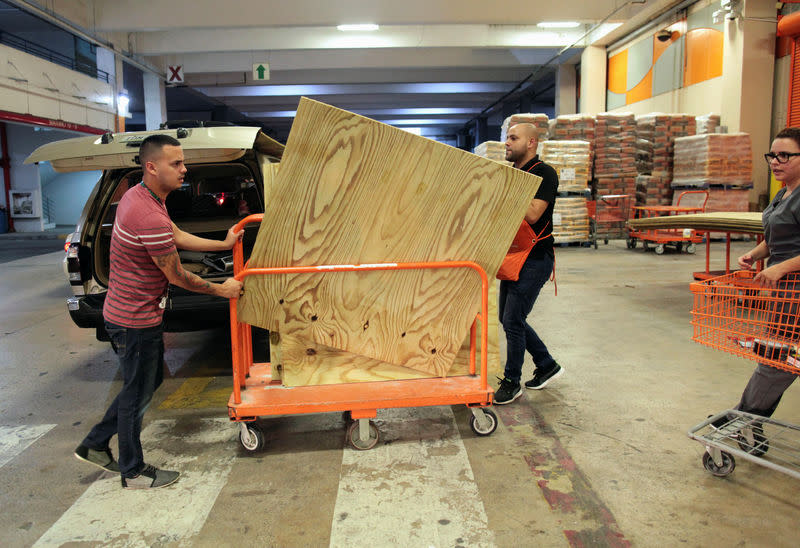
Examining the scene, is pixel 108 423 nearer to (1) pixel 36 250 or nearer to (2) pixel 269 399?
(2) pixel 269 399

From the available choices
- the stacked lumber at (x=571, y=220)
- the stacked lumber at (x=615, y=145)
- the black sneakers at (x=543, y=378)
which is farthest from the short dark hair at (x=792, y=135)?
the stacked lumber at (x=615, y=145)

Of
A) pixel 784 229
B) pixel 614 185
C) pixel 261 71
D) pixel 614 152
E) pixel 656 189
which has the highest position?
pixel 261 71

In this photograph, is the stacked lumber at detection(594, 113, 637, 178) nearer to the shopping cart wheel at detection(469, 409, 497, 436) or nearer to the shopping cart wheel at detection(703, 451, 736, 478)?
the shopping cart wheel at detection(469, 409, 497, 436)

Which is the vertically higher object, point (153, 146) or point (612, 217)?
point (153, 146)

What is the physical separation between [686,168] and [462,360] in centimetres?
1163

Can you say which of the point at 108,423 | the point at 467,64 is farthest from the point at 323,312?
the point at 467,64

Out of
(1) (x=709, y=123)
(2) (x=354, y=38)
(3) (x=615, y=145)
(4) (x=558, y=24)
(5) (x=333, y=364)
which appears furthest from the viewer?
(2) (x=354, y=38)

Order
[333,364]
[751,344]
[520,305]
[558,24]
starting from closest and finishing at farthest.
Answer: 1. [751,344]
2. [333,364]
3. [520,305]
4. [558,24]

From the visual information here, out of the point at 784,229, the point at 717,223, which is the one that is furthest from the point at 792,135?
the point at 717,223

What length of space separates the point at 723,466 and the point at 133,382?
301 centimetres

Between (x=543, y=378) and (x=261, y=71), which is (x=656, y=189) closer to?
(x=543, y=378)

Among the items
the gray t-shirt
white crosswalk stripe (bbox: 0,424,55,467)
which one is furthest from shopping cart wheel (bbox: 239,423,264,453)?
the gray t-shirt

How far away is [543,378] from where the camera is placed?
4.28 metres

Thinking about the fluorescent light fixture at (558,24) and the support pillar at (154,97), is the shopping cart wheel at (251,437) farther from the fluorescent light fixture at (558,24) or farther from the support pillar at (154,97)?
the support pillar at (154,97)
